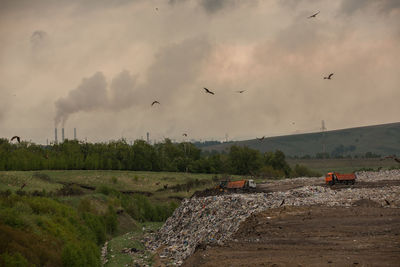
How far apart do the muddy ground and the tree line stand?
2239 inches

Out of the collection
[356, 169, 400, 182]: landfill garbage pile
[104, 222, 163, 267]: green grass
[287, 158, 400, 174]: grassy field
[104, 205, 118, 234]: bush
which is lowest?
[104, 222, 163, 267]: green grass

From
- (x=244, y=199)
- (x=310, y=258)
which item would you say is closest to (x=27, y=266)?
(x=310, y=258)

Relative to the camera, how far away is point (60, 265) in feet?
54.9

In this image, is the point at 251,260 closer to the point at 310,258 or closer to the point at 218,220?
the point at 310,258

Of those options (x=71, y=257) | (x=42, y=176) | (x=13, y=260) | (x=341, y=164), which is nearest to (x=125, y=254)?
(x=71, y=257)

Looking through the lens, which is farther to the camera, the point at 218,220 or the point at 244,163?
the point at 244,163

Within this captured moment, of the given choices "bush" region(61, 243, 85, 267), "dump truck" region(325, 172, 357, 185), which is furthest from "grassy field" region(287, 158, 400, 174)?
"bush" region(61, 243, 85, 267)

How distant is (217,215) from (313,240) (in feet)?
30.2

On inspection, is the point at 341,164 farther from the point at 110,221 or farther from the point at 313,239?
the point at 313,239

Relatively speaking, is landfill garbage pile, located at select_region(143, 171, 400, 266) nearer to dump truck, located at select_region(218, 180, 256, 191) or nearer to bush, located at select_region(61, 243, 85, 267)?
bush, located at select_region(61, 243, 85, 267)

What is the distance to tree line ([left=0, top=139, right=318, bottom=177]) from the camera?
78562mm

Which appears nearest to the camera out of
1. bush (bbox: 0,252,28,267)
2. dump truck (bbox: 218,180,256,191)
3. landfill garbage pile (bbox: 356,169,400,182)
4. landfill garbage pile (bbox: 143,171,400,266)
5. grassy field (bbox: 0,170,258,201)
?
bush (bbox: 0,252,28,267)

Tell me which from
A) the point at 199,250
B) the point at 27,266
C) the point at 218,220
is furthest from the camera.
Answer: the point at 218,220

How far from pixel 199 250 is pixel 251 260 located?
3.10 m
